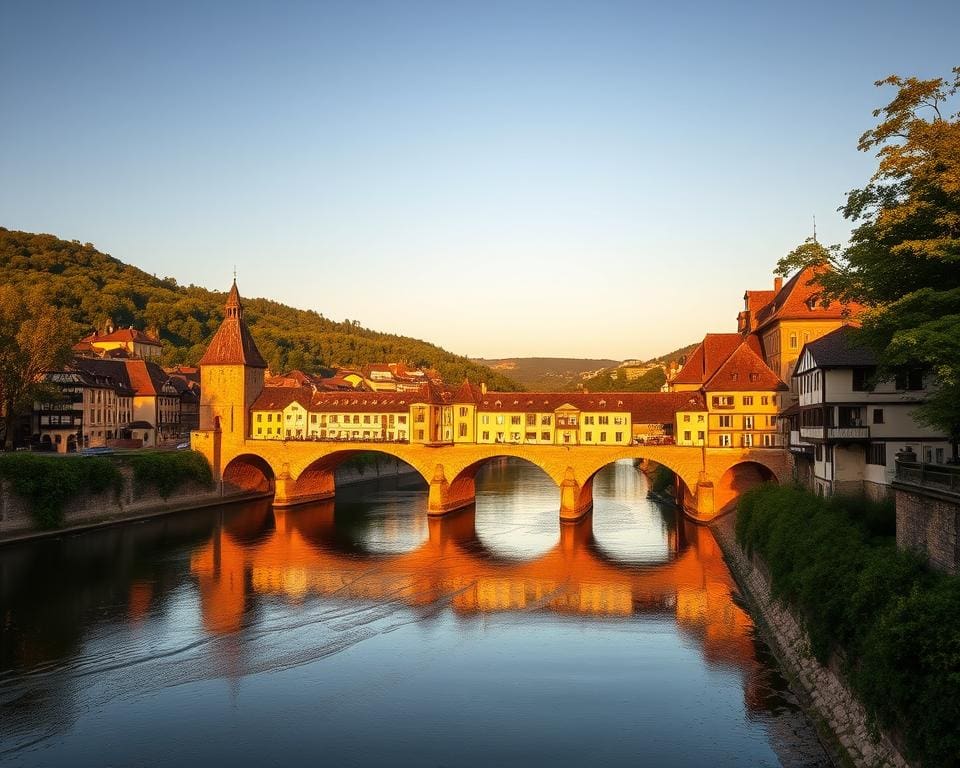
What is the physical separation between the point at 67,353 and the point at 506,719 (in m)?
47.1

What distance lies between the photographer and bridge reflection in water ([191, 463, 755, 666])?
33.5 metres

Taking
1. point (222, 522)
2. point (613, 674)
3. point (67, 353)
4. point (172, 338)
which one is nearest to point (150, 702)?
point (613, 674)

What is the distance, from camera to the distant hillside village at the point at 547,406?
178 feet

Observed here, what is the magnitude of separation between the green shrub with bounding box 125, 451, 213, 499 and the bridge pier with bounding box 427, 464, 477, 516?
18.6 meters

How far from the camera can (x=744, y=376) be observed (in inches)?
2242

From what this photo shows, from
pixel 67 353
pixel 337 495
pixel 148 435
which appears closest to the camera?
pixel 67 353

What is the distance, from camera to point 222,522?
189ft

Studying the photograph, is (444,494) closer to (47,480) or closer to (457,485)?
(457,485)

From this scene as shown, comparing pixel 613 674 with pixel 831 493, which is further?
pixel 831 493

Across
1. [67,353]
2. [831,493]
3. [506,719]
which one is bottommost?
[506,719]

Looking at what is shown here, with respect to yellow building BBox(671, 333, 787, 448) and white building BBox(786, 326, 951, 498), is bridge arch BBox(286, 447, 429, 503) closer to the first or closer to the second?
yellow building BBox(671, 333, 787, 448)

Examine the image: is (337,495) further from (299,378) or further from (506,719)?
(506,719)

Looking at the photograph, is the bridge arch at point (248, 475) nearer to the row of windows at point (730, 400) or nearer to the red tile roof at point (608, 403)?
the red tile roof at point (608, 403)

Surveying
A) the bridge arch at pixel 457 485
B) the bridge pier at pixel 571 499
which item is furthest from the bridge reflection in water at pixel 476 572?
the bridge arch at pixel 457 485
